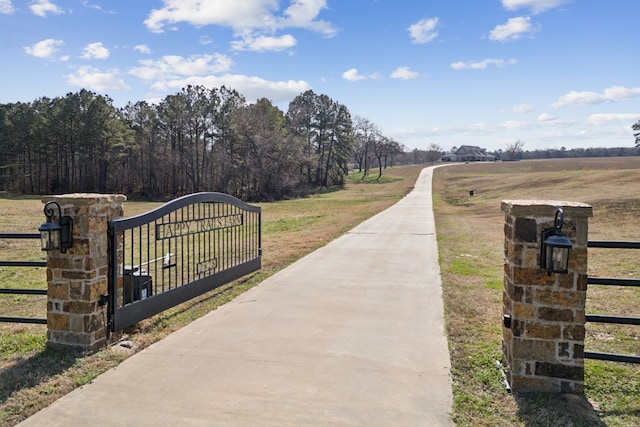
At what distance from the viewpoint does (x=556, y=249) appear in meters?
3.16

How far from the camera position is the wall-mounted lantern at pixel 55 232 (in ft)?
12.7


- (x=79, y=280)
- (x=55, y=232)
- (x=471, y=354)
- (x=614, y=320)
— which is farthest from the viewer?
(x=471, y=354)

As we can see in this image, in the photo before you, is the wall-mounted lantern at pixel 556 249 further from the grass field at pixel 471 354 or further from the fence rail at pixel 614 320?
the grass field at pixel 471 354

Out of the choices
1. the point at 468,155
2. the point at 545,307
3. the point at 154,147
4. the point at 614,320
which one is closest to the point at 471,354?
the point at 545,307

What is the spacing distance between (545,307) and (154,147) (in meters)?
50.4

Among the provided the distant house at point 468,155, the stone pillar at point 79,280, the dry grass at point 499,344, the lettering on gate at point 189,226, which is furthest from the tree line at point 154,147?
the distant house at point 468,155

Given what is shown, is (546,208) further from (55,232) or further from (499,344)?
(55,232)

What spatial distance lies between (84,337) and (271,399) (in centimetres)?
201

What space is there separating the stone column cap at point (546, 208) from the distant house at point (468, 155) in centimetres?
13656

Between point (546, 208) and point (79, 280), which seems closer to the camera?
point (546, 208)

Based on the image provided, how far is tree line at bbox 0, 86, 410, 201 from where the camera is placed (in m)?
43.3

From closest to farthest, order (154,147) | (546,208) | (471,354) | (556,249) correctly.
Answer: (556,249) → (546,208) → (471,354) → (154,147)

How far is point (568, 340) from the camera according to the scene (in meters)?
3.34

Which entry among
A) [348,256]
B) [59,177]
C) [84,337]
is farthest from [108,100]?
[84,337]
